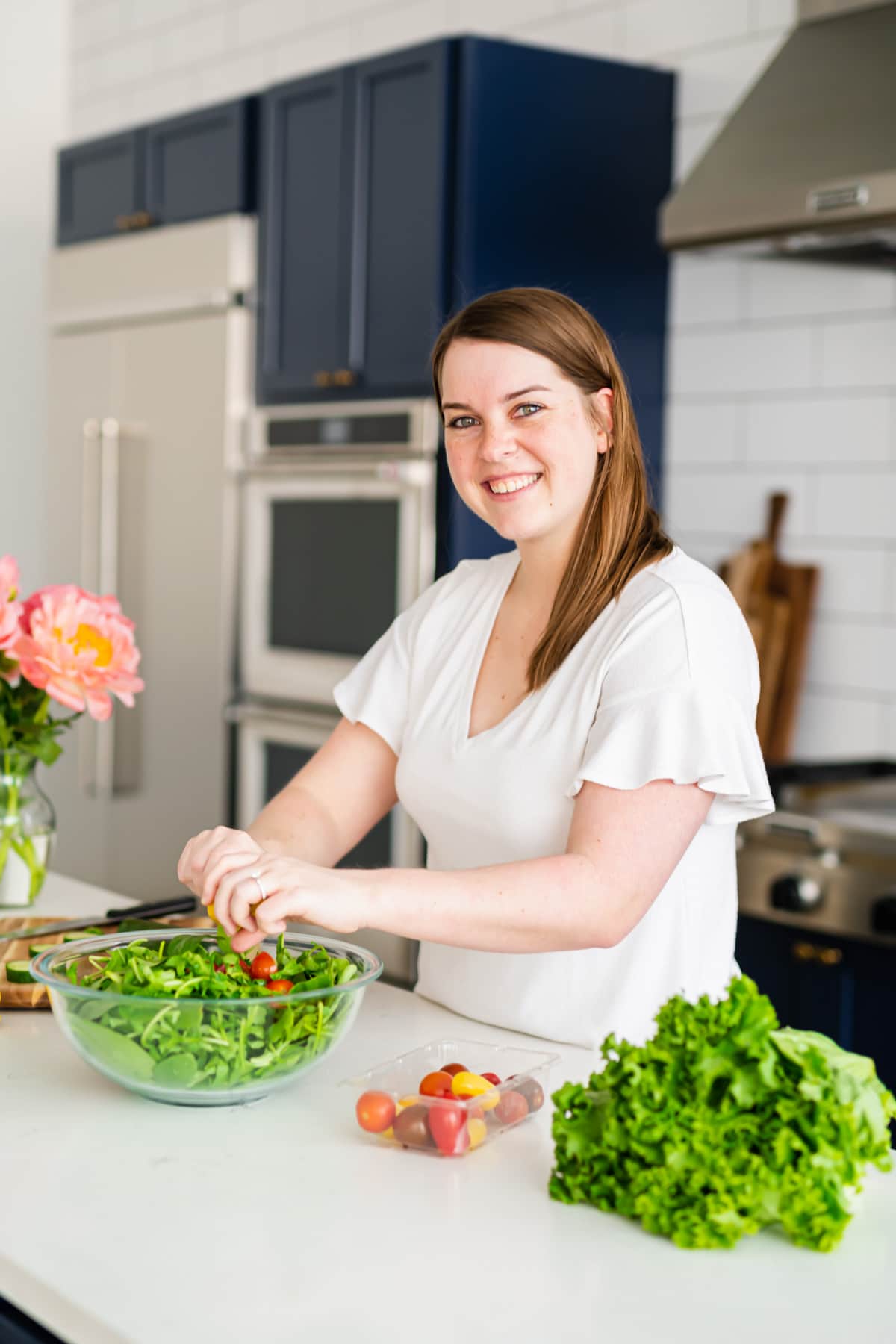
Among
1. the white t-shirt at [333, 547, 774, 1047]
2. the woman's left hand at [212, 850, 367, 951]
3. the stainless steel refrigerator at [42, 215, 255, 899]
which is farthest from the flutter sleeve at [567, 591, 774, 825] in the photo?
the stainless steel refrigerator at [42, 215, 255, 899]

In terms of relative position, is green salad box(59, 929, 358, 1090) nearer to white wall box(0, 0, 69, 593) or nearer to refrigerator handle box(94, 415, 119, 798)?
refrigerator handle box(94, 415, 119, 798)

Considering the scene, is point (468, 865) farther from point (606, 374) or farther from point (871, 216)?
point (871, 216)

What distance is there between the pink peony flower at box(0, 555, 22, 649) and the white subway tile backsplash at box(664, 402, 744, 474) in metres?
1.84

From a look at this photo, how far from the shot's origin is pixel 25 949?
5.93ft

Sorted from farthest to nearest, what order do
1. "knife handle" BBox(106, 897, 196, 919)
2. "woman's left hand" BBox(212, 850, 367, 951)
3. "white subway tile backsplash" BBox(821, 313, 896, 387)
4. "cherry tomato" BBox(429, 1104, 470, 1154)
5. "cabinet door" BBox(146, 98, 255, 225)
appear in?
"cabinet door" BBox(146, 98, 255, 225)
"white subway tile backsplash" BBox(821, 313, 896, 387)
"knife handle" BBox(106, 897, 196, 919)
"woman's left hand" BBox(212, 850, 367, 951)
"cherry tomato" BBox(429, 1104, 470, 1154)

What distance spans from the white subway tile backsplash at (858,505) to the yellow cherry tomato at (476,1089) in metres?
2.03

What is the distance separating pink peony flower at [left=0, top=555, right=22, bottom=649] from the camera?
194 centimetres

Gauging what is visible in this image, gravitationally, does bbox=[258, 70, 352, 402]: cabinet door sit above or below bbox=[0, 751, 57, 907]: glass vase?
above

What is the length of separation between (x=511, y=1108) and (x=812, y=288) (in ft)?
→ 7.48

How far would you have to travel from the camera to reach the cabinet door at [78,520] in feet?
13.7

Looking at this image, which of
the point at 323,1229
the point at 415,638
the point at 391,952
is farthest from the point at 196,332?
the point at 323,1229

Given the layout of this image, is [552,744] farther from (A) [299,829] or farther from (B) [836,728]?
(B) [836,728]

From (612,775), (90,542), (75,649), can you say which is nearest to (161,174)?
(90,542)

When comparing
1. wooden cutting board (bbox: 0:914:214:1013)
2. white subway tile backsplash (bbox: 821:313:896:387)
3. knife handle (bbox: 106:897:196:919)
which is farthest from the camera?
white subway tile backsplash (bbox: 821:313:896:387)
